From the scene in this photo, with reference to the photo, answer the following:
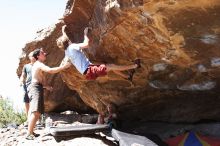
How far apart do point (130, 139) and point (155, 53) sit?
2101 mm

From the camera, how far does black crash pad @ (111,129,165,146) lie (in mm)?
8242

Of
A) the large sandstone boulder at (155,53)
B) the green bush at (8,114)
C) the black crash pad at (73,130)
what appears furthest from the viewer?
the green bush at (8,114)

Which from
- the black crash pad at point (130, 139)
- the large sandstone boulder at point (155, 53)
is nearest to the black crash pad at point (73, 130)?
the black crash pad at point (130, 139)

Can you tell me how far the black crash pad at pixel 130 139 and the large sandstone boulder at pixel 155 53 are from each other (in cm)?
182

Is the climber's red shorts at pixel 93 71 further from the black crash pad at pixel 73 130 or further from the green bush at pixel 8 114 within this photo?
the green bush at pixel 8 114

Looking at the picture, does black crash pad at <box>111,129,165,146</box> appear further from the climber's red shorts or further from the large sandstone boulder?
the large sandstone boulder

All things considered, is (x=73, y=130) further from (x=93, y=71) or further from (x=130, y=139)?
(x=93, y=71)

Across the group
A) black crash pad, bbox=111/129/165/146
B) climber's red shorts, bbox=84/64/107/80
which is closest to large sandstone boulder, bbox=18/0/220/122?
climber's red shorts, bbox=84/64/107/80

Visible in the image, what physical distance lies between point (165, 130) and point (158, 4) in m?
4.39

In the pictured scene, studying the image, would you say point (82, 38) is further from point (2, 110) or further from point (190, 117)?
point (2, 110)

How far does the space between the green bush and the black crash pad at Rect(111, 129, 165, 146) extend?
75.7 ft

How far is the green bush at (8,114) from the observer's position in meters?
31.0

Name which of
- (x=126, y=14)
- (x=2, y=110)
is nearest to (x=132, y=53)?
(x=126, y=14)

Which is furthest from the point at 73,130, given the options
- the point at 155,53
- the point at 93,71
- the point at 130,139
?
the point at 155,53
